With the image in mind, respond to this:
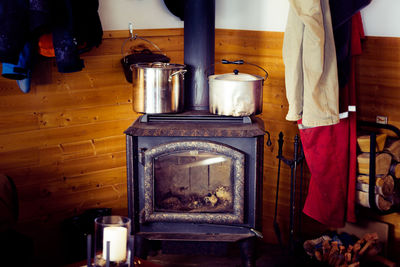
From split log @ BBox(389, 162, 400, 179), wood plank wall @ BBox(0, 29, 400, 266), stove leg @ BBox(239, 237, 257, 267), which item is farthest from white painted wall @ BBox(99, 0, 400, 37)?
stove leg @ BBox(239, 237, 257, 267)

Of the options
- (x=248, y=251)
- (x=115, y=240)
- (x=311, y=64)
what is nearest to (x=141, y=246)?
(x=248, y=251)

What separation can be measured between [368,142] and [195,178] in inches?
33.6

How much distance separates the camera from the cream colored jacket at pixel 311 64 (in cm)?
214

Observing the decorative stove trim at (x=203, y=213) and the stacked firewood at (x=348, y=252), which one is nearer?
the decorative stove trim at (x=203, y=213)

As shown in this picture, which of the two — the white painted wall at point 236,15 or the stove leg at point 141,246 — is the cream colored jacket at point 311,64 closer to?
the white painted wall at point 236,15

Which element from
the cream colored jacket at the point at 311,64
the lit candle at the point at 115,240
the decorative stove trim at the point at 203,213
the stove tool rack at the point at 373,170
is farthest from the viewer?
the stove tool rack at the point at 373,170

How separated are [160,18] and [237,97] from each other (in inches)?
Result: 31.9

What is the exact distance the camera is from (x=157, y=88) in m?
2.32

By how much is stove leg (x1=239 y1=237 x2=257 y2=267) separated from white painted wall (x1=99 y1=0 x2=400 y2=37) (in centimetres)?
116

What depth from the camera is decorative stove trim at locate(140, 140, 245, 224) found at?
227cm

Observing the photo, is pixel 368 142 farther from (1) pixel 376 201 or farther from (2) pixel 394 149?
(1) pixel 376 201

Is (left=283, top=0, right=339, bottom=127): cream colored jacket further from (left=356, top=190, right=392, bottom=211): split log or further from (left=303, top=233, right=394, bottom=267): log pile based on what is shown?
(left=303, top=233, right=394, bottom=267): log pile

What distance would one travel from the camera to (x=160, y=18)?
2828mm

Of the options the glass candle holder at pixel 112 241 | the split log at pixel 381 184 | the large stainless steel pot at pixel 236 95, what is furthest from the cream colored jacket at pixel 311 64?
the glass candle holder at pixel 112 241
